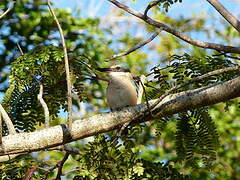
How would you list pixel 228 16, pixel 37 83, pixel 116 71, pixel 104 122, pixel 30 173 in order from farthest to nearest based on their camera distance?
1. pixel 116 71
2. pixel 37 83
3. pixel 30 173
4. pixel 104 122
5. pixel 228 16

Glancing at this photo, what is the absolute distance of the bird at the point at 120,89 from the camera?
3.96 meters

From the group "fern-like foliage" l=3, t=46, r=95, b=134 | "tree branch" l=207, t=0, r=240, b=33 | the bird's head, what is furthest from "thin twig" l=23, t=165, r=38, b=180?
the bird's head

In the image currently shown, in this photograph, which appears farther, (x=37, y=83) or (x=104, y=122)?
(x=37, y=83)

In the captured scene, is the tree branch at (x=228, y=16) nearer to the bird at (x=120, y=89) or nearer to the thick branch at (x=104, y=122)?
the thick branch at (x=104, y=122)

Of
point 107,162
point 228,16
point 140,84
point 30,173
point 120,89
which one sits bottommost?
point 120,89

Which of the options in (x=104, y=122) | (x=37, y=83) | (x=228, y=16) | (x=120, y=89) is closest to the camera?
(x=228, y=16)

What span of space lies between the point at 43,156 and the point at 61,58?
351 centimetres

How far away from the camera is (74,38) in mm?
5207

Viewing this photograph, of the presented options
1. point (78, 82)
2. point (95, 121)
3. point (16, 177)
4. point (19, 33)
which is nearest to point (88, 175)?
point (95, 121)

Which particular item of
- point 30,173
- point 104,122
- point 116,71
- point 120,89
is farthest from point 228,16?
point 116,71

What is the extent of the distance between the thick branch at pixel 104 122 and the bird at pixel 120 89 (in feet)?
4.32

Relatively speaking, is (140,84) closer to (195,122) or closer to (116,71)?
(195,122)

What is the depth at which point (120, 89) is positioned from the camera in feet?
13.4

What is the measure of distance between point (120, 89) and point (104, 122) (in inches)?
59.5
